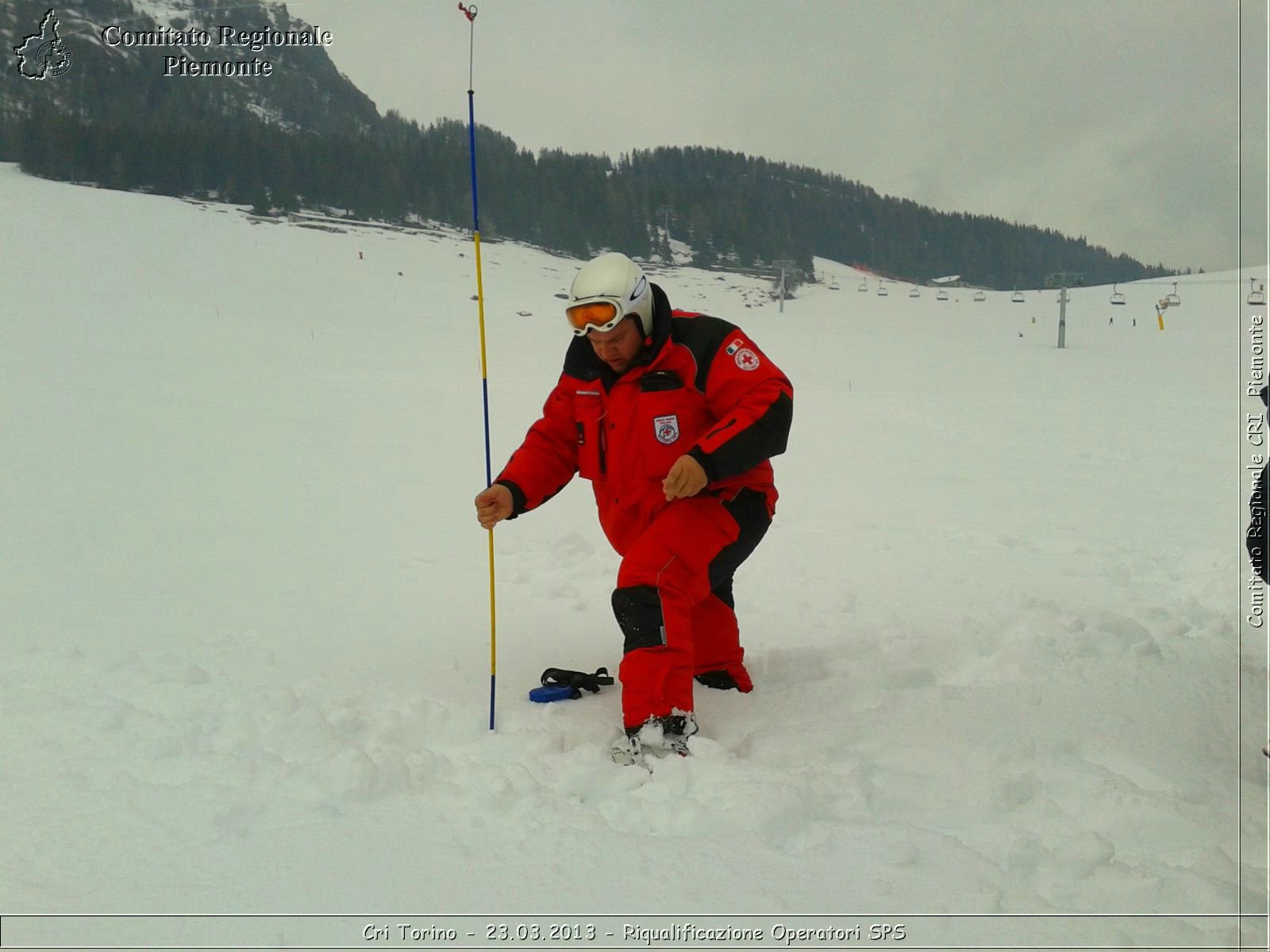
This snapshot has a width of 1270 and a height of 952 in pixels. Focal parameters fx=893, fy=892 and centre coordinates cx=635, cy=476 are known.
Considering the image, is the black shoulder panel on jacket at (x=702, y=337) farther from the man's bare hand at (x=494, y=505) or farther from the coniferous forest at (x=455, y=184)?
the coniferous forest at (x=455, y=184)

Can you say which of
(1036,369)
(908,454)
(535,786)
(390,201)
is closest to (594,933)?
(535,786)

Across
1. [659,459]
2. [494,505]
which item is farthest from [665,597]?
[494,505]

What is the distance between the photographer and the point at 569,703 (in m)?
3.54

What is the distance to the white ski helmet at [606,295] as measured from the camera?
3270 mm

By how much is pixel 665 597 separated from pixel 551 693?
27.9 inches

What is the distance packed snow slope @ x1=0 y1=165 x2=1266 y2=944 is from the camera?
84.3 inches

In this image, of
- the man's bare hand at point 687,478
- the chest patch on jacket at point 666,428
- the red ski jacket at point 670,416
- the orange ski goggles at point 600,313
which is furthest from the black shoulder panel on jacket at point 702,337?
the man's bare hand at point 687,478

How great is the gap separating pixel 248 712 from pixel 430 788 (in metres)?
0.83

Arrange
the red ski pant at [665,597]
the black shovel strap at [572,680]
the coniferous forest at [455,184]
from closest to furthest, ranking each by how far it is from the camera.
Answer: the red ski pant at [665,597], the black shovel strap at [572,680], the coniferous forest at [455,184]

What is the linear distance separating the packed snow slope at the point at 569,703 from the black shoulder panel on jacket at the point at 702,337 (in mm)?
1339

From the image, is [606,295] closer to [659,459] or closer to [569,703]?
[659,459]

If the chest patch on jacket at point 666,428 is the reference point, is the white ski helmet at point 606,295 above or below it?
above

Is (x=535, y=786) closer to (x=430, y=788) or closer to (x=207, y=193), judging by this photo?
(x=430, y=788)

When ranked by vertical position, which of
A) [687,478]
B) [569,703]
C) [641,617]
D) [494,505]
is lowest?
[569,703]
